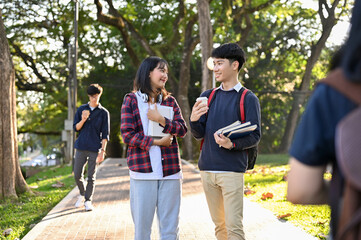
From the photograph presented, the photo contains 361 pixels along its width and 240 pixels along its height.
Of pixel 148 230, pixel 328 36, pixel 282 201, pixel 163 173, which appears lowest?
pixel 282 201

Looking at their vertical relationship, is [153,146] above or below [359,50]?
below

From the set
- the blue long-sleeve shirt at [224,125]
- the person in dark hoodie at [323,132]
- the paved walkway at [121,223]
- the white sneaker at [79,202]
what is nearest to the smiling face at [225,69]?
the blue long-sleeve shirt at [224,125]

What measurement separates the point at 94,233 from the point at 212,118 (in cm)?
296

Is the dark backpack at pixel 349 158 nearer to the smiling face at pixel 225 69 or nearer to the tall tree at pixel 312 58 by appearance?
the smiling face at pixel 225 69

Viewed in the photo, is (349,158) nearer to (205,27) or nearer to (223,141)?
(223,141)

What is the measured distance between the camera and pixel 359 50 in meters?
1.54

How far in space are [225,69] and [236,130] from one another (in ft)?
2.34

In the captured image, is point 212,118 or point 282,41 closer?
point 212,118

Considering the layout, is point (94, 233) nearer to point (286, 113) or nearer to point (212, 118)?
point (212, 118)

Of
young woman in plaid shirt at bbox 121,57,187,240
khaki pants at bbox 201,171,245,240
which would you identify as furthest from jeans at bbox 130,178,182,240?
khaki pants at bbox 201,171,245,240

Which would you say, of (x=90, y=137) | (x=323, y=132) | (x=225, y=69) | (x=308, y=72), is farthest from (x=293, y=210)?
(x=308, y=72)

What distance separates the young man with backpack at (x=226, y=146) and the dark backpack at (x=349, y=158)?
108 inches

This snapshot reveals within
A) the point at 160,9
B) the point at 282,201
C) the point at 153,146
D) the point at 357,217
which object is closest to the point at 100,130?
the point at 282,201

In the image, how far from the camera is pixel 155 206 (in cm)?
447
